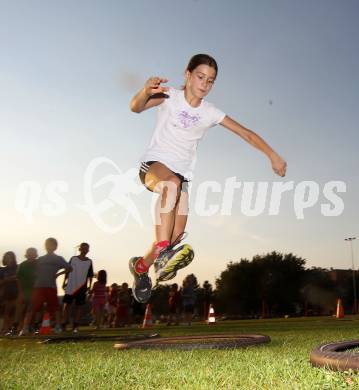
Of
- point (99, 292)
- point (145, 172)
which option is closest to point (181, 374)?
point (145, 172)

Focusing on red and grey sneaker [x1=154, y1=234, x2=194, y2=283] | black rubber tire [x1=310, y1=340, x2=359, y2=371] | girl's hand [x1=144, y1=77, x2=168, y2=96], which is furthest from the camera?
red and grey sneaker [x1=154, y1=234, x2=194, y2=283]

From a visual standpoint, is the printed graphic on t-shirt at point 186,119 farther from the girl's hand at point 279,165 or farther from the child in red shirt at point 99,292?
the child in red shirt at point 99,292

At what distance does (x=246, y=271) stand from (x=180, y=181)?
83.3 m

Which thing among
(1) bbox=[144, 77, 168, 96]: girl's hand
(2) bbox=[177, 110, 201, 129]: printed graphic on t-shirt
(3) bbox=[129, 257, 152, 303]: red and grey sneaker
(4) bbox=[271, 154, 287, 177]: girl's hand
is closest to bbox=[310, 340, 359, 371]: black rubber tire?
(3) bbox=[129, 257, 152, 303]: red and grey sneaker

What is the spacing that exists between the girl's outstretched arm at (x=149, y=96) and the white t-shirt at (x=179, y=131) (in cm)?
12

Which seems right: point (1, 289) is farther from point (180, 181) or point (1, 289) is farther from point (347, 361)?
point (347, 361)

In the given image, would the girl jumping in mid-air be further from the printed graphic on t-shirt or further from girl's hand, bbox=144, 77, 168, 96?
girl's hand, bbox=144, 77, 168, 96

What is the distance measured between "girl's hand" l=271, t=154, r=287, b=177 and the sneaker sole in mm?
1326

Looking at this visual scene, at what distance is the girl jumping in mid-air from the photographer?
5.31 m

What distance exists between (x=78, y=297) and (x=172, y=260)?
9.14 metres

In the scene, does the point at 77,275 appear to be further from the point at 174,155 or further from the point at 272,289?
the point at 272,289

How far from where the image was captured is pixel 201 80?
5.46 m

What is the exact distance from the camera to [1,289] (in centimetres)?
1264

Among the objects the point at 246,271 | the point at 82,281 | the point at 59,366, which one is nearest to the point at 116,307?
the point at 82,281
